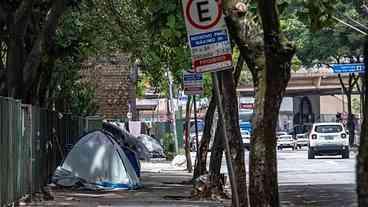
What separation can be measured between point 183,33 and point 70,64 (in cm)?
1085

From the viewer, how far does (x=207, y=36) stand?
34.7 feet

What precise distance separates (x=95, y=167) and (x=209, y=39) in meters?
12.6

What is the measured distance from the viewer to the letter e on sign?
10.6 m

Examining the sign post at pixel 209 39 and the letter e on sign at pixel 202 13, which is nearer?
the sign post at pixel 209 39

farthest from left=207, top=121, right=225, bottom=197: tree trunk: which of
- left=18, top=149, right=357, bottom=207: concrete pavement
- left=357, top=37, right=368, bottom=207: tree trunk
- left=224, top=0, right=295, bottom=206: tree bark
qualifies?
left=357, top=37, right=368, bottom=207: tree trunk

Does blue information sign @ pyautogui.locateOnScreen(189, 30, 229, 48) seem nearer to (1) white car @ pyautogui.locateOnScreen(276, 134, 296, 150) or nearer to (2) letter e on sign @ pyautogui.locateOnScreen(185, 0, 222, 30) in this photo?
(2) letter e on sign @ pyautogui.locateOnScreen(185, 0, 222, 30)

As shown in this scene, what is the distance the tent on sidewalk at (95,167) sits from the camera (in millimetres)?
22359

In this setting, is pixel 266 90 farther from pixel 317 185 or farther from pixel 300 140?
pixel 300 140

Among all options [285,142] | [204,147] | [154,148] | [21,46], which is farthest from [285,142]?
[21,46]

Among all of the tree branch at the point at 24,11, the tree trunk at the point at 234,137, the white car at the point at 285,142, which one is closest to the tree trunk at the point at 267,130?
the tree trunk at the point at 234,137

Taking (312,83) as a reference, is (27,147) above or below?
Answer: below

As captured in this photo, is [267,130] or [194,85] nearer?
[267,130]

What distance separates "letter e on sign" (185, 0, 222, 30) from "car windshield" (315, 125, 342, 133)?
3077 cm

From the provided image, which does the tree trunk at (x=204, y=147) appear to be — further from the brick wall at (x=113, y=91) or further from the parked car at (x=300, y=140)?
the parked car at (x=300, y=140)
